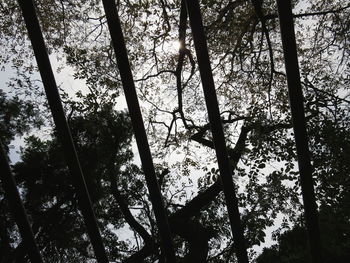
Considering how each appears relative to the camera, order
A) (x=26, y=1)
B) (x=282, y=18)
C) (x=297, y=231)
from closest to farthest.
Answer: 1. (x=282, y=18)
2. (x=26, y=1)
3. (x=297, y=231)

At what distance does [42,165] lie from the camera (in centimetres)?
930

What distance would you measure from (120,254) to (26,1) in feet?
38.5

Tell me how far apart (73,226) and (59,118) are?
980 cm

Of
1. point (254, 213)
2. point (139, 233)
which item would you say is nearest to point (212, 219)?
point (139, 233)

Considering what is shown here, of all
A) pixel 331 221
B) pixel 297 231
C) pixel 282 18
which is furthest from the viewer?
pixel 297 231

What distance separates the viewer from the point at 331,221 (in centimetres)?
467

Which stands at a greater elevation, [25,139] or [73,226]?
[25,139]

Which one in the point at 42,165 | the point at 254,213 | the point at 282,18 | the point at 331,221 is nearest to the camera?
the point at 282,18

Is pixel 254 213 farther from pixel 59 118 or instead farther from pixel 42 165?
pixel 42 165

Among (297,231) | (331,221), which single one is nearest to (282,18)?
(331,221)

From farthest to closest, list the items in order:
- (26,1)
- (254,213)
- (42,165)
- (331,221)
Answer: (42,165)
(254,213)
(331,221)
(26,1)

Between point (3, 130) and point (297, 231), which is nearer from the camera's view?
point (3, 130)

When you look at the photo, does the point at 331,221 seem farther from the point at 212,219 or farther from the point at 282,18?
the point at 212,219

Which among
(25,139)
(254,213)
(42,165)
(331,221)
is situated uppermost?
(25,139)
